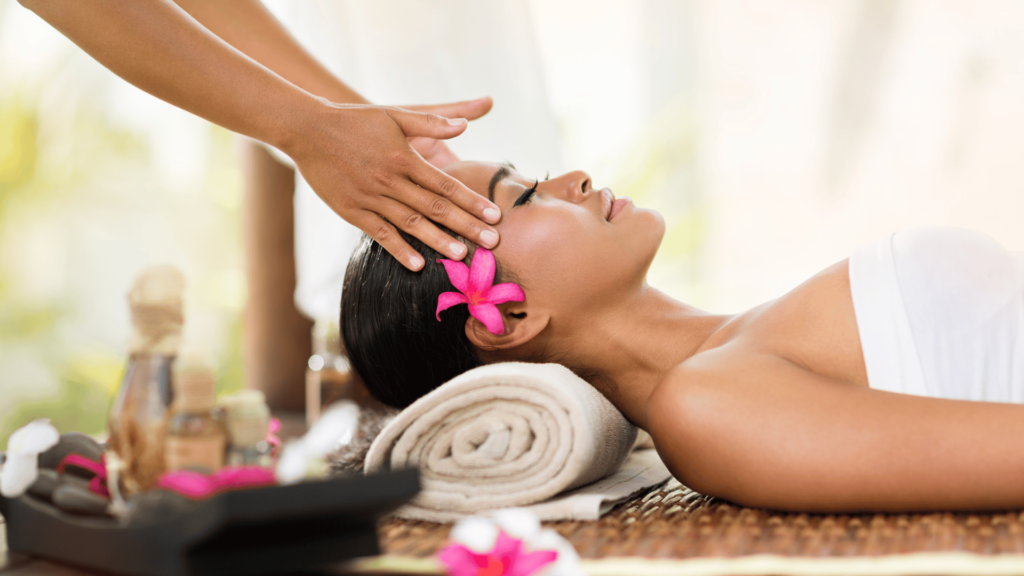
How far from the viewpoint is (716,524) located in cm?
102

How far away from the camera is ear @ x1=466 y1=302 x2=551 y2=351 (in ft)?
4.59

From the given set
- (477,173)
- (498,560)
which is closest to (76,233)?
(477,173)

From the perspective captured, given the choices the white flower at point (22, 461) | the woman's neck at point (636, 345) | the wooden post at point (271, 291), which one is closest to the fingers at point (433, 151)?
the woman's neck at point (636, 345)

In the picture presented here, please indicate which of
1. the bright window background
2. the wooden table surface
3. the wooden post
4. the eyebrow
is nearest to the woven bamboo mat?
the wooden table surface

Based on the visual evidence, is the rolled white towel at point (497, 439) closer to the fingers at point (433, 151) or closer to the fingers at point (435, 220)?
the fingers at point (435, 220)

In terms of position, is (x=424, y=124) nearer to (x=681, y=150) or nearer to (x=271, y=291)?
(x=271, y=291)

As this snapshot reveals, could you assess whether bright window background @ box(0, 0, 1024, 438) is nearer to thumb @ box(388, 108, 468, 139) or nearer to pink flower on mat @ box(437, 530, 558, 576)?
thumb @ box(388, 108, 468, 139)

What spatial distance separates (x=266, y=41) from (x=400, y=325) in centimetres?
87

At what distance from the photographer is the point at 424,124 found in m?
1.32

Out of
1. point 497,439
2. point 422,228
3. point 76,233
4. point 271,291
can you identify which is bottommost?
point 497,439

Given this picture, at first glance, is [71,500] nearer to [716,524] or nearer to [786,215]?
[716,524]

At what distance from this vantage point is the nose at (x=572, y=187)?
144cm

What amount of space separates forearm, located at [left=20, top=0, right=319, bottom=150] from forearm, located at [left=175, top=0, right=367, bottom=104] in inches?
23.2

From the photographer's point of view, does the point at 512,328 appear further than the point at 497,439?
Yes
